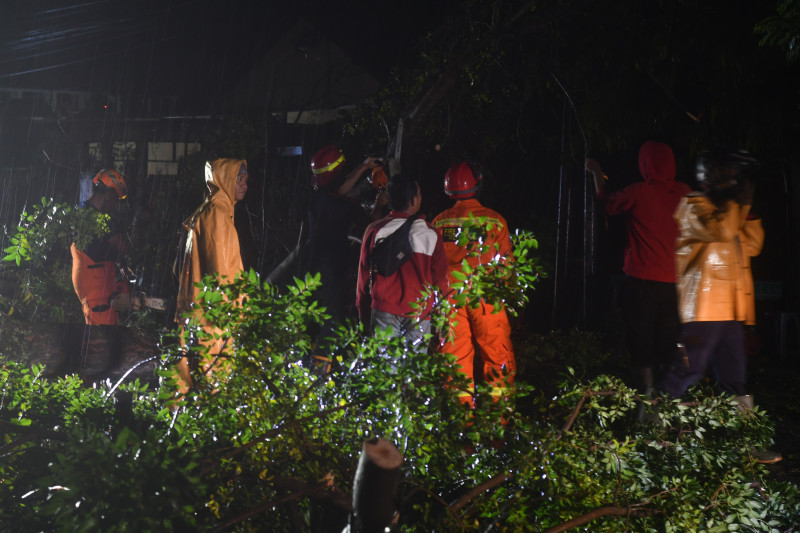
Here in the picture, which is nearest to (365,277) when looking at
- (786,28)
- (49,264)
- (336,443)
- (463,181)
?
(463,181)

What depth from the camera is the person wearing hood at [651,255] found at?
16.5 feet

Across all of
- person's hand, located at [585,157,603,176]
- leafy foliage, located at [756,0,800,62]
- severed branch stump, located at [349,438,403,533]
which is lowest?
severed branch stump, located at [349,438,403,533]

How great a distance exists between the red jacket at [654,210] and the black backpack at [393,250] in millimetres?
1674

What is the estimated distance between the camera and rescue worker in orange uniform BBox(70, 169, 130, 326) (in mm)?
6023

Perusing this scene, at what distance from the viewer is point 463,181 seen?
5156 mm

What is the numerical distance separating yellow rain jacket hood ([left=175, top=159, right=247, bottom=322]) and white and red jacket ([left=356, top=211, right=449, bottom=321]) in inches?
40.5

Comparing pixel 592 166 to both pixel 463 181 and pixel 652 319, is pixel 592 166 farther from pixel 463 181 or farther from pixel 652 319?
pixel 652 319

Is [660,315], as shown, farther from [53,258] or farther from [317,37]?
[317,37]

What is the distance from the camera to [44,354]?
292 inches

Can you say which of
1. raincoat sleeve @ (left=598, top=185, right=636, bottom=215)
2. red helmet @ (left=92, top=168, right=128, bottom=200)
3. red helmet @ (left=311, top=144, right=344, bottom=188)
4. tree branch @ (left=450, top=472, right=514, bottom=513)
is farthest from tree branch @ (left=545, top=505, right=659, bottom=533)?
red helmet @ (left=92, top=168, right=128, bottom=200)

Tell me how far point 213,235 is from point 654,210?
3.32 m

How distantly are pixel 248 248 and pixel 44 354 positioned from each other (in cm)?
278

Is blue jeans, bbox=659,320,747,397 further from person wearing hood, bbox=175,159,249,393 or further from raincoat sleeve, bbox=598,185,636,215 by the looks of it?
person wearing hood, bbox=175,159,249,393

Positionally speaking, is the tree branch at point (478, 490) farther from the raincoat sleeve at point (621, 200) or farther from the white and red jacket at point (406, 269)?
the raincoat sleeve at point (621, 200)
